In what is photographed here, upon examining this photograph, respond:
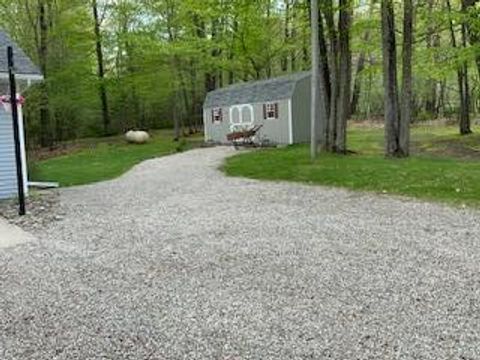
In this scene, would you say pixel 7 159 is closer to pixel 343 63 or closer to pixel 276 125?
pixel 343 63

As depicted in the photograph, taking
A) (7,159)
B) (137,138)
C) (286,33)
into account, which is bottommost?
(7,159)

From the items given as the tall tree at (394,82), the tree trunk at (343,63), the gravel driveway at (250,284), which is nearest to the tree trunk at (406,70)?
the tall tree at (394,82)

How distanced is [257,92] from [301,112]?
95.4 inches

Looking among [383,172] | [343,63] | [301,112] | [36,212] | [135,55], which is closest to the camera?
[36,212]

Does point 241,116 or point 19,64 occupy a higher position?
point 19,64

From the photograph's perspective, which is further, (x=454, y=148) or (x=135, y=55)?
(x=135, y=55)

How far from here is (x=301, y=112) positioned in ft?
76.1

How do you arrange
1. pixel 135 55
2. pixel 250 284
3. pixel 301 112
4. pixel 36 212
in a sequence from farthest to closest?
pixel 135 55 < pixel 301 112 < pixel 36 212 < pixel 250 284

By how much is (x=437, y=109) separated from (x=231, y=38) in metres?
16.1

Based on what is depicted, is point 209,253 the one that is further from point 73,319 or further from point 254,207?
point 254,207

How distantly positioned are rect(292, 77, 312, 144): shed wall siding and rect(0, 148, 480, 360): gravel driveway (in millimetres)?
13871

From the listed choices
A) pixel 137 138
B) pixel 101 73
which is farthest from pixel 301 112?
pixel 101 73

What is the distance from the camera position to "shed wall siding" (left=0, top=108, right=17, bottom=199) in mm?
11133

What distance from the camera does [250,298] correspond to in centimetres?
469
